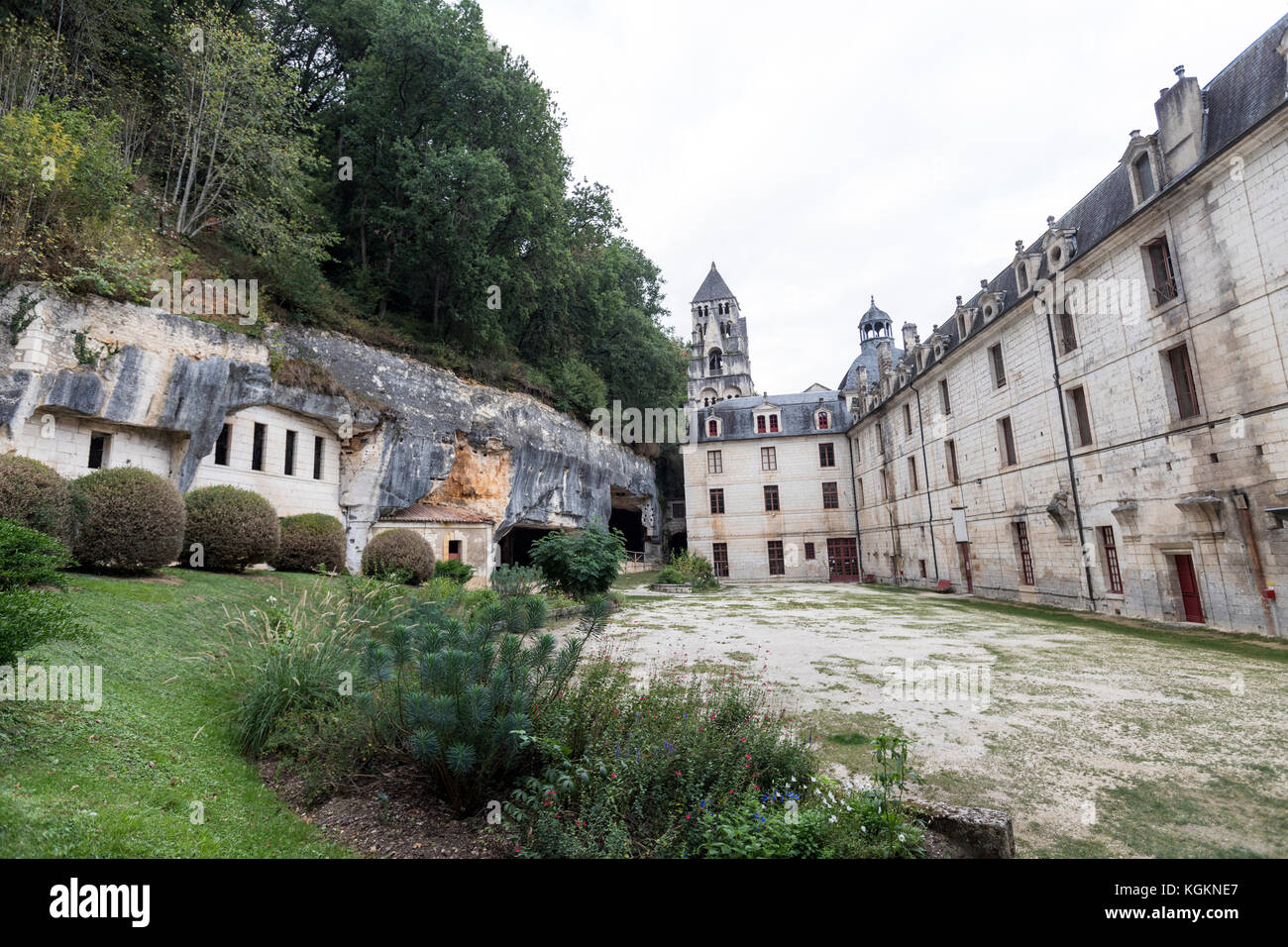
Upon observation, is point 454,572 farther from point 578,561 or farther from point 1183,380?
point 1183,380

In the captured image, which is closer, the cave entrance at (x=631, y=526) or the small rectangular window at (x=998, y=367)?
the small rectangular window at (x=998, y=367)

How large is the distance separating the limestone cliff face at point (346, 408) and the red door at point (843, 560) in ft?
46.5

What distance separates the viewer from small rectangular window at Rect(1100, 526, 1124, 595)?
14.0 m

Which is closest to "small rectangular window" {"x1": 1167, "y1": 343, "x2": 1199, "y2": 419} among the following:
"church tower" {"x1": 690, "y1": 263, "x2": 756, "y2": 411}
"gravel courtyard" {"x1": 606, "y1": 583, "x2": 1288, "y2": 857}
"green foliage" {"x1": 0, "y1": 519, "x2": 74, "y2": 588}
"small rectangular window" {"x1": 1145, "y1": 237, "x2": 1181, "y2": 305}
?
"small rectangular window" {"x1": 1145, "y1": 237, "x2": 1181, "y2": 305}

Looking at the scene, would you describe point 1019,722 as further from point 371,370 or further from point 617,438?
Result: point 617,438

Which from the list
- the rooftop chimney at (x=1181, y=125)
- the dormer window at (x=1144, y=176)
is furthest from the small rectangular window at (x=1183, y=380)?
the rooftop chimney at (x=1181, y=125)

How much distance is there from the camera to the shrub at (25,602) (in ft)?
11.8

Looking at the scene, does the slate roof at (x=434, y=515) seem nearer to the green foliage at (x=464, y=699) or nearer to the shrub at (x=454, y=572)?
the shrub at (x=454, y=572)

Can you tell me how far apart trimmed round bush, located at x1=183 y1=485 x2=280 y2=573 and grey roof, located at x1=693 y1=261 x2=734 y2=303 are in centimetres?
5892

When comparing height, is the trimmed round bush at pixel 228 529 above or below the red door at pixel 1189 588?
above

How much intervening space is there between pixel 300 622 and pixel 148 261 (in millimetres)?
10554

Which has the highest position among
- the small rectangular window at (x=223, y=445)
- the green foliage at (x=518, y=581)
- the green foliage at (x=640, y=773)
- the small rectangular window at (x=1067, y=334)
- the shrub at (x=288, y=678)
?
the small rectangular window at (x=1067, y=334)

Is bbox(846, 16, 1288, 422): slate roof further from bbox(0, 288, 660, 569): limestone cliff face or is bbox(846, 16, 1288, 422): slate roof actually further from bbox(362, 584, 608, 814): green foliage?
bbox(0, 288, 660, 569): limestone cliff face

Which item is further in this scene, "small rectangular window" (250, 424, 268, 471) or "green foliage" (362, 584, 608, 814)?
"small rectangular window" (250, 424, 268, 471)
